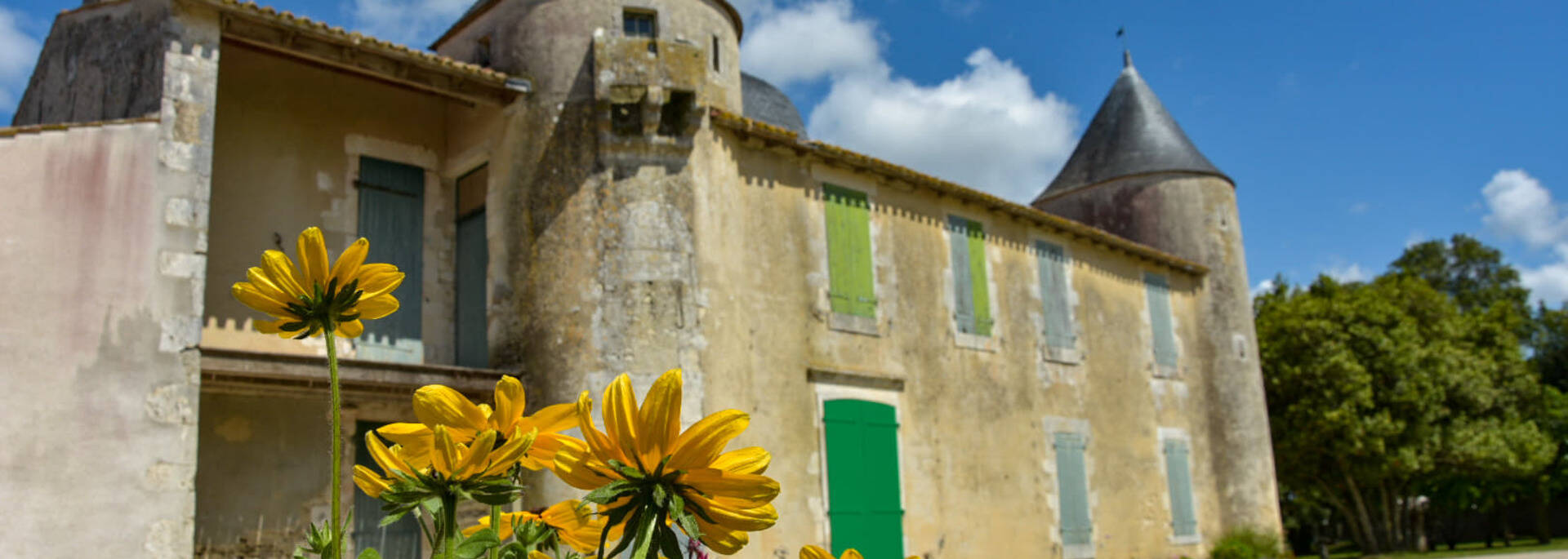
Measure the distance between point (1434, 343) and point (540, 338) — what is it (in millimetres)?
17244

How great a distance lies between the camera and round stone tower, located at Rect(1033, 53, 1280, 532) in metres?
16.5

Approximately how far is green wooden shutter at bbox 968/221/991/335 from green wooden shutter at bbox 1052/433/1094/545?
172cm

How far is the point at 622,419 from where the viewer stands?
3.43ft

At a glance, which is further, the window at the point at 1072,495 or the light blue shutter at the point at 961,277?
the window at the point at 1072,495

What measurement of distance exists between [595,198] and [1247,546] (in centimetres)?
1066

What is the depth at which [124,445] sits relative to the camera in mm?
7691

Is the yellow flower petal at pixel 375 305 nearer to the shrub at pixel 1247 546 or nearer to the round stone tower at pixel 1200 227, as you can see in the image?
the shrub at pixel 1247 546

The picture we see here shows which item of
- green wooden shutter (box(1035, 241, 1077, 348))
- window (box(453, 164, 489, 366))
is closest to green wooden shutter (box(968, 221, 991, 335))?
green wooden shutter (box(1035, 241, 1077, 348))

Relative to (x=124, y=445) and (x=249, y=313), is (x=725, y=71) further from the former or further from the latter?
(x=124, y=445)

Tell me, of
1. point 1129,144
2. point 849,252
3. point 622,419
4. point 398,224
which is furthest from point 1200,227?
point 622,419

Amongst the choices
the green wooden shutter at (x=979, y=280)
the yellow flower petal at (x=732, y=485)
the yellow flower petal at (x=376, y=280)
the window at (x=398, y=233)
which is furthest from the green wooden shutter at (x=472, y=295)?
the yellow flower petal at (x=732, y=485)

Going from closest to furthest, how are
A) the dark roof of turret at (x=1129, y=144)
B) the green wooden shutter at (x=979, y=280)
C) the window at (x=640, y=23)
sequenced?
the window at (x=640, y=23)
the green wooden shutter at (x=979, y=280)
the dark roof of turret at (x=1129, y=144)

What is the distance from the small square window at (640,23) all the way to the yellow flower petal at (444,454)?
992 cm

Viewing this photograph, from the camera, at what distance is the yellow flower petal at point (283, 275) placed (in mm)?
1220
